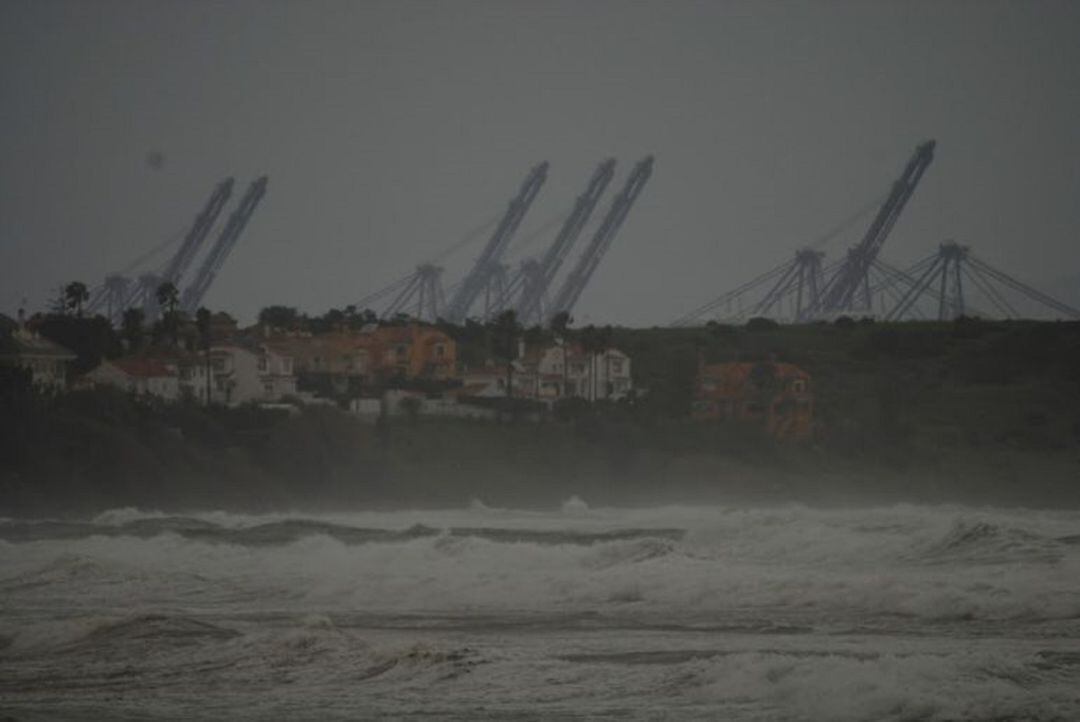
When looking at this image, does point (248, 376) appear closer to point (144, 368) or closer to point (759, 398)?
point (144, 368)

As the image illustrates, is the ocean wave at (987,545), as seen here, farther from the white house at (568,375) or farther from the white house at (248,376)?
the white house at (568,375)

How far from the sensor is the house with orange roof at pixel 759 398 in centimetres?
10712

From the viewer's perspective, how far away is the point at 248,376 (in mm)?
100125

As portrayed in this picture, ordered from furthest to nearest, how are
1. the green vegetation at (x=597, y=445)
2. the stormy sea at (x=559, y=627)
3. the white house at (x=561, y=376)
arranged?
the white house at (x=561, y=376), the green vegetation at (x=597, y=445), the stormy sea at (x=559, y=627)

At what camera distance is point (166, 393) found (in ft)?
306

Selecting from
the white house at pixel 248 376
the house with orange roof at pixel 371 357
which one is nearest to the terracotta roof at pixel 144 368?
the white house at pixel 248 376

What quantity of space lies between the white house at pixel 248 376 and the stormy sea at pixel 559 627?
53197mm

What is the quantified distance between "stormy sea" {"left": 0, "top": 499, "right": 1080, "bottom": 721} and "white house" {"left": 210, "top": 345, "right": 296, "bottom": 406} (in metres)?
53.2

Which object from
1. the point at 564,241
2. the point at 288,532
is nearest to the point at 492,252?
the point at 564,241

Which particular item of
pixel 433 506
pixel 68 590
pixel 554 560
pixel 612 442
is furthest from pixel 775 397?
pixel 68 590

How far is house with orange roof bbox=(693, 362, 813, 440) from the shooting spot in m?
107

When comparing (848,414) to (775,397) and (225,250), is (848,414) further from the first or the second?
(225,250)

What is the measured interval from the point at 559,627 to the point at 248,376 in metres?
75.4

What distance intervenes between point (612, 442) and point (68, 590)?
59.4 meters
